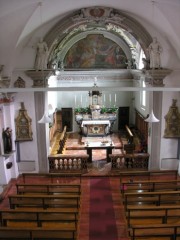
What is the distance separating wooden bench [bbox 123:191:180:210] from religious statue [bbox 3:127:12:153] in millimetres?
5500

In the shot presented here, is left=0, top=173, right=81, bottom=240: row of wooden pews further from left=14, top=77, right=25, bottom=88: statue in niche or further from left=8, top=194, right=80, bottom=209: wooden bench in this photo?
left=14, top=77, right=25, bottom=88: statue in niche

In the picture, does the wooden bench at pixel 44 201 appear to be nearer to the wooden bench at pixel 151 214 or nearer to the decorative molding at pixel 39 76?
the wooden bench at pixel 151 214

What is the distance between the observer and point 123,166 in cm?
1229

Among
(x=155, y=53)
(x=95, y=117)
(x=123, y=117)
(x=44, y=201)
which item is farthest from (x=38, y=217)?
(x=123, y=117)

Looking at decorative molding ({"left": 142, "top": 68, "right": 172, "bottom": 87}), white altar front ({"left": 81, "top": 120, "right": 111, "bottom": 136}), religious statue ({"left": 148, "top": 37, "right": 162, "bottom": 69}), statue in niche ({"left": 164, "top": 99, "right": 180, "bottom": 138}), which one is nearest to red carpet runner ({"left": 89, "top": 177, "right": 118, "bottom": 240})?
statue in niche ({"left": 164, "top": 99, "right": 180, "bottom": 138})

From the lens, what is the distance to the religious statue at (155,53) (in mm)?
10961

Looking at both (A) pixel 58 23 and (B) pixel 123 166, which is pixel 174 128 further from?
(A) pixel 58 23

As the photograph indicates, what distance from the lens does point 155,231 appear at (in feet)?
21.2

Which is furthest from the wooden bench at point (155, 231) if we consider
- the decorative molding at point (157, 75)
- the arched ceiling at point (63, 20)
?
the decorative molding at point (157, 75)

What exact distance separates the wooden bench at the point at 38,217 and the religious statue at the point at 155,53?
7067mm

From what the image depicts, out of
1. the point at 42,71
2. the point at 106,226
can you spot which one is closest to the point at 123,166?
the point at 106,226

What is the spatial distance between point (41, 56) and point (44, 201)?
6179mm

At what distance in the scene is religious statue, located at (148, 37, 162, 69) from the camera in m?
11.0

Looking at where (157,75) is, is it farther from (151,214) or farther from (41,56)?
(151,214)
